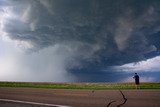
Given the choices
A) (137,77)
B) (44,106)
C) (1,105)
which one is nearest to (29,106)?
(44,106)

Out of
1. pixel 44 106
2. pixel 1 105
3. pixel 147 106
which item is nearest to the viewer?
pixel 44 106

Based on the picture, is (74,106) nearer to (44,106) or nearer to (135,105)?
(44,106)

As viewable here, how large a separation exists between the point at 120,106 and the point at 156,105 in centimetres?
138

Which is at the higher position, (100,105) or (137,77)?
(137,77)

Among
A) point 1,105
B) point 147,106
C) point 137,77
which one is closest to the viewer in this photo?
point 147,106

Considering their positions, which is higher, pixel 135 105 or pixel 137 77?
pixel 137 77

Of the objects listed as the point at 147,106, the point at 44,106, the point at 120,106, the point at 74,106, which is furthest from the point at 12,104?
the point at 147,106

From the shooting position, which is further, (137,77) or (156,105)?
(137,77)

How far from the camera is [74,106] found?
10.3 m

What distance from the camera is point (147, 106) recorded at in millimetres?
10164

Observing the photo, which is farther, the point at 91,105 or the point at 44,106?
the point at 91,105

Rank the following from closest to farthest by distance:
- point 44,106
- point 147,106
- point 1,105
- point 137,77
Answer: point 44,106
point 147,106
point 1,105
point 137,77

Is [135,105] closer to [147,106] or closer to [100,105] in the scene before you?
[147,106]

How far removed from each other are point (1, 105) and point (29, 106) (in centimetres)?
156
